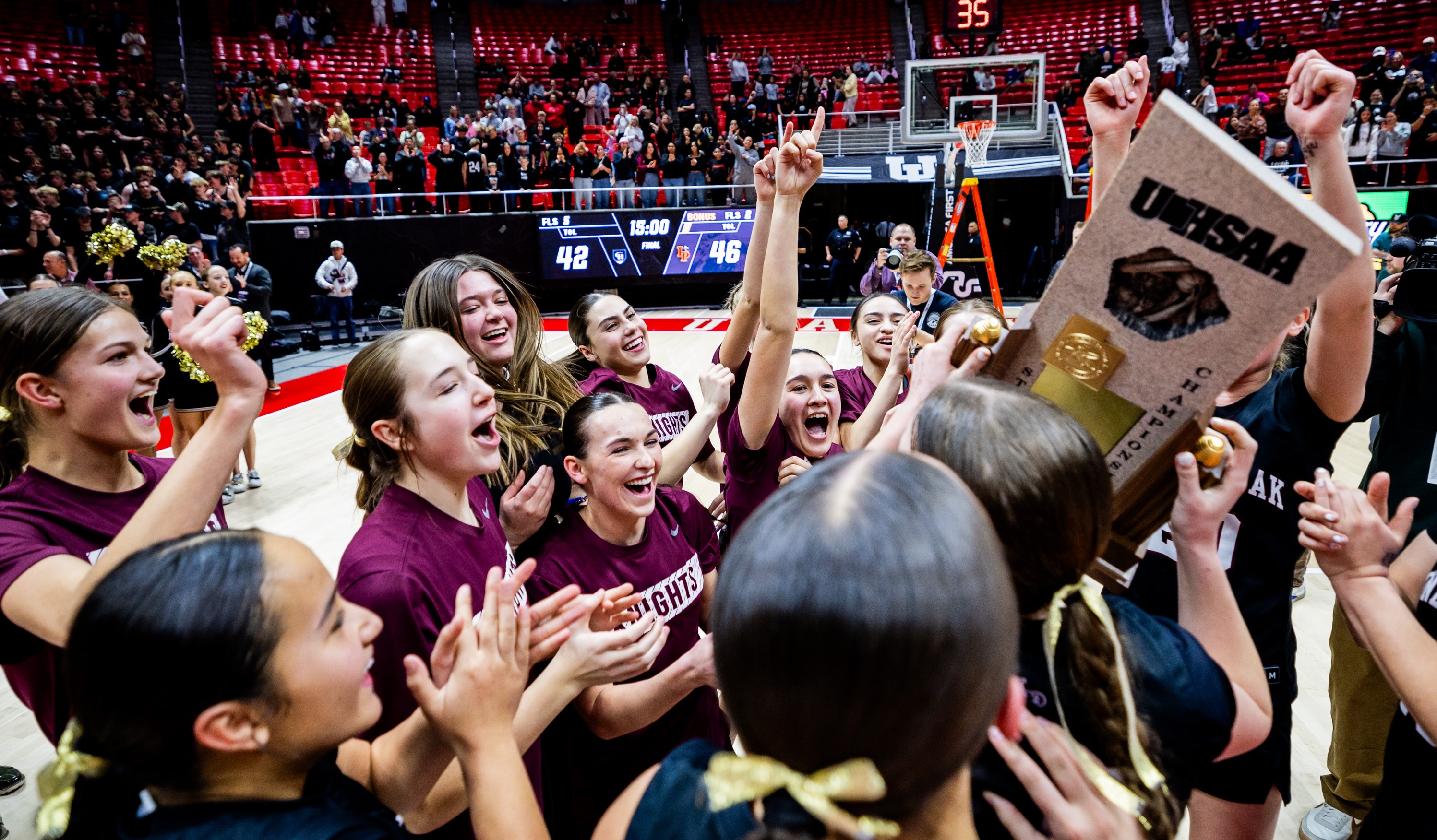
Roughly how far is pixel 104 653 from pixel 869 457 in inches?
35.3

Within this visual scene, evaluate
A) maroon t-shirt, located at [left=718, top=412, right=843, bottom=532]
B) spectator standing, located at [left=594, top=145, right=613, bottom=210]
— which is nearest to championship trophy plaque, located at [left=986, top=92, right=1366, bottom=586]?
maroon t-shirt, located at [left=718, top=412, right=843, bottom=532]

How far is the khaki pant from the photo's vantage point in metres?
2.42

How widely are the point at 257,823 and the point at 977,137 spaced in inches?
482

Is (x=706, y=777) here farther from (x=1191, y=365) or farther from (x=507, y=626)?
(x=1191, y=365)

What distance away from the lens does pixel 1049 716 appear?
1.06m

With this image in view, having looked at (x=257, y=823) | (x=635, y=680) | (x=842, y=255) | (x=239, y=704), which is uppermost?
(x=239, y=704)

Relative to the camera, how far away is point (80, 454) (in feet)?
5.78

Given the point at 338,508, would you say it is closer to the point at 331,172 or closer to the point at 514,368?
the point at 514,368

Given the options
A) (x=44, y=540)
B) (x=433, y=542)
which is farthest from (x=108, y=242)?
(x=433, y=542)

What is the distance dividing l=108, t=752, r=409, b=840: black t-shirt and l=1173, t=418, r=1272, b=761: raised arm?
1.14 meters

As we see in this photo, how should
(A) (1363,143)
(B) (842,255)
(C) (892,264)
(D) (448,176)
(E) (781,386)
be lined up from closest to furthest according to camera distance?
(E) (781,386) → (C) (892,264) → (A) (1363,143) → (D) (448,176) → (B) (842,255)

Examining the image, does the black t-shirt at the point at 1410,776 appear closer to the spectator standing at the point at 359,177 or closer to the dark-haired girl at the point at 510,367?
the dark-haired girl at the point at 510,367

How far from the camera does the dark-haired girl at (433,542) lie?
1.37 meters

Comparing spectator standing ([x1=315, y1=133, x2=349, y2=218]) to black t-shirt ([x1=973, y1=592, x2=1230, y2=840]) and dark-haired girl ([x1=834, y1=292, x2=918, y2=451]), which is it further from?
black t-shirt ([x1=973, y1=592, x2=1230, y2=840])
